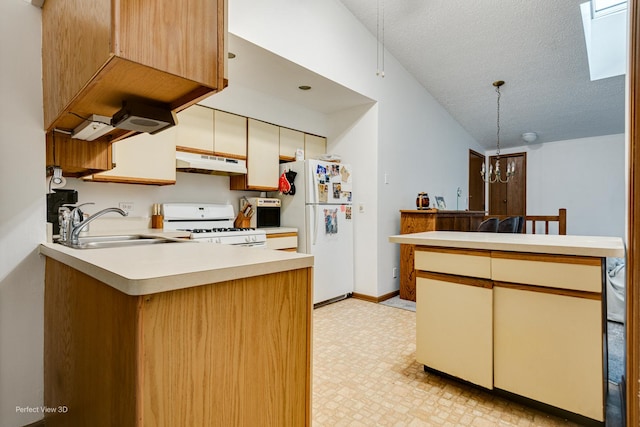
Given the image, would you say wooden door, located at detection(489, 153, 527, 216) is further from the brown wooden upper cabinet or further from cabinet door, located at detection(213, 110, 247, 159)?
the brown wooden upper cabinet

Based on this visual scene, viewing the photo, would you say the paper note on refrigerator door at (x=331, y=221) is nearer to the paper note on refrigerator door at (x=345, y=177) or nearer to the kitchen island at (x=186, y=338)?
the paper note on refrigerator door at (x=345, y=177)

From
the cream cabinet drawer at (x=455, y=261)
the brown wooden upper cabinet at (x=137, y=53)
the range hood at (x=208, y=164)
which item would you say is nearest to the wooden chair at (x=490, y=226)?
the cream cabinet drawer at (x=455, y=261)

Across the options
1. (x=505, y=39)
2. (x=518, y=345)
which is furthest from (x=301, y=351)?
(x=505, y=39)

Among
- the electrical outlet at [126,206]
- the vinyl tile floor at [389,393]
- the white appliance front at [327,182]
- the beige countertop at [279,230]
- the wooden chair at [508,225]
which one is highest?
the white appliance front at [327,182]

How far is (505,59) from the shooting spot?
428cm

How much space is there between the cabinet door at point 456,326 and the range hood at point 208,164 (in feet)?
6.71

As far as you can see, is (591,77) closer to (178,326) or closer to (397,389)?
(397,389)

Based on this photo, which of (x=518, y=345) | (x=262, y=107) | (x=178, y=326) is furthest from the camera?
(x=262, y=107)

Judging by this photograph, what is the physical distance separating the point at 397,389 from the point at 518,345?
29.2 inches

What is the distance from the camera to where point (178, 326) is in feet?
2.83

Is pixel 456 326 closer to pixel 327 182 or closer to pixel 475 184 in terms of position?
pixel 327 182

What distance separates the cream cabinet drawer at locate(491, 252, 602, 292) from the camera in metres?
1.61

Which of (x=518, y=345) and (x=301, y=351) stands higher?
(x=301, y=351)

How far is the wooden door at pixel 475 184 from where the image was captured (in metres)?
A: 6.98
